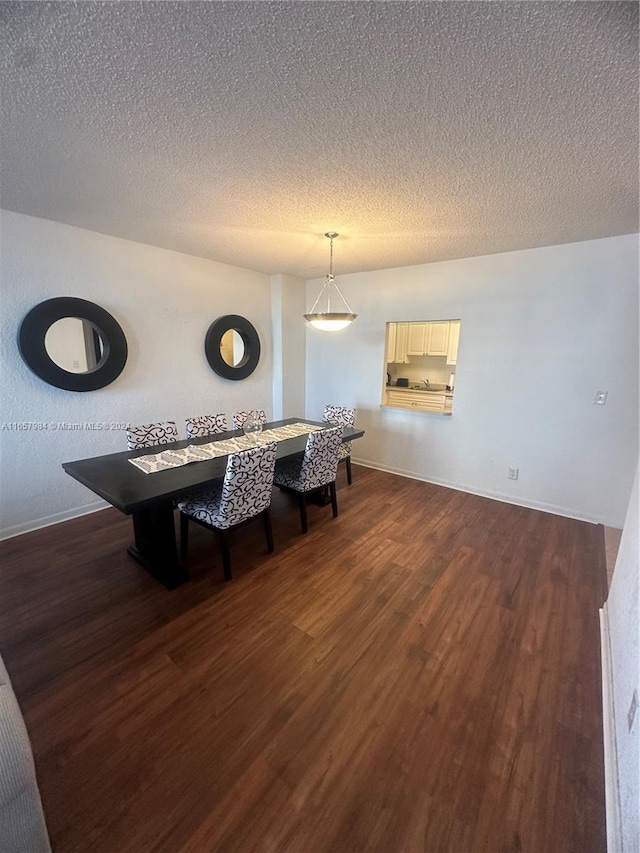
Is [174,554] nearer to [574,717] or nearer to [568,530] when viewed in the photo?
[574,717]

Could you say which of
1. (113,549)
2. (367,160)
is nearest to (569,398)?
(367,160)

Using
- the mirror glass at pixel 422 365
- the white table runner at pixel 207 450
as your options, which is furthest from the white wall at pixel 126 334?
the mirror glass at pixel 422 365

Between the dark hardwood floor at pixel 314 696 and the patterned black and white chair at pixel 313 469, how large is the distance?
49cm

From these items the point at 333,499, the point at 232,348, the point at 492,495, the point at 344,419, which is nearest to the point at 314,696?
the point at 333,499

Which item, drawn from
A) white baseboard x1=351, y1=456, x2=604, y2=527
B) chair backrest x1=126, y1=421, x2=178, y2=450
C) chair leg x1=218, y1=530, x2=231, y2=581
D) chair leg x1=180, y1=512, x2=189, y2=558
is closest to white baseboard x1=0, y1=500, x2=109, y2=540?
chair backrest x1=126, y1=421, x2=178, y2=450

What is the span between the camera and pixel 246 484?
2.22 m

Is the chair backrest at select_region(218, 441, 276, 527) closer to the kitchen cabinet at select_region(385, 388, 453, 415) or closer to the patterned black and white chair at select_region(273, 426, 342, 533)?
the patterned black and white chair at select_region(273, 426, 342, 533)

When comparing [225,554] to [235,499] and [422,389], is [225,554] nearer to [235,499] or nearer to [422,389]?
[235,499]

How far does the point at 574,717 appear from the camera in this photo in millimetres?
1482

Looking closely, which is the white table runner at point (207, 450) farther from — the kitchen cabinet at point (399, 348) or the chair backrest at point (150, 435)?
the kitchen cabinet at point (399, 348)

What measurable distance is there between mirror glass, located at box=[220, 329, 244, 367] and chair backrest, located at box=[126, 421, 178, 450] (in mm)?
1434

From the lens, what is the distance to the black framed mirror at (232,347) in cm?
395

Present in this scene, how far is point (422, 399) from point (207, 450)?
370 centimetres

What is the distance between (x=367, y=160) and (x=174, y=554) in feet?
8.74
